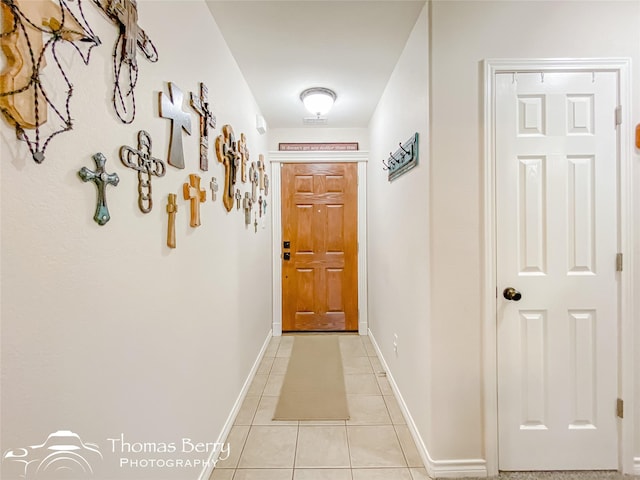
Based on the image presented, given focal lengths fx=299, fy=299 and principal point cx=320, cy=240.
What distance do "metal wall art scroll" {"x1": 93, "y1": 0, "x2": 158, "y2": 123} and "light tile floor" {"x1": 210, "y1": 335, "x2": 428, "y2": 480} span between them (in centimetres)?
172

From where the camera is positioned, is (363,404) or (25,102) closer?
(25,102)

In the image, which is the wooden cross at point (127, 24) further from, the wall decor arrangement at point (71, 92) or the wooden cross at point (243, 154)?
the wooden cross at point (243, 154)

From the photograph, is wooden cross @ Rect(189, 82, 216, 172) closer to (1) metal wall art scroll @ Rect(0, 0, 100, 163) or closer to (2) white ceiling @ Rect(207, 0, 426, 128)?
(2) white ceiling @ Rect(207, 0, 426, 128)

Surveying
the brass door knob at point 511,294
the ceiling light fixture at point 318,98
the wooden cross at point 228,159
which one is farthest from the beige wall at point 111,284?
the brass door knob at point 511,294

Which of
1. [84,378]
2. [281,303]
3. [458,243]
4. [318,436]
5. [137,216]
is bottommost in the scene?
[318,436]

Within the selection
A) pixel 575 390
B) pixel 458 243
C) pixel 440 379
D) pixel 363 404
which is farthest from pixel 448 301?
pixel 363 404

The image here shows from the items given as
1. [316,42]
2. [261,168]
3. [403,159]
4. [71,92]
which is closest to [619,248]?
[403,159]

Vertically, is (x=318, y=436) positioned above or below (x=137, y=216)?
below

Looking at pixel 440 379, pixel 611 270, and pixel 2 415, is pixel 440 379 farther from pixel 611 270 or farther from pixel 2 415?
pixel 2 415

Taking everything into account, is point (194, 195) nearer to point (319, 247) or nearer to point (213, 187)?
point (213, 187)

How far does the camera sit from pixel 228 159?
1.93 metres

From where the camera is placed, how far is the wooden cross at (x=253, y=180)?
2610 millimetres

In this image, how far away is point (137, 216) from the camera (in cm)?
98

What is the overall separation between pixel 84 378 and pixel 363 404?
1.85m
